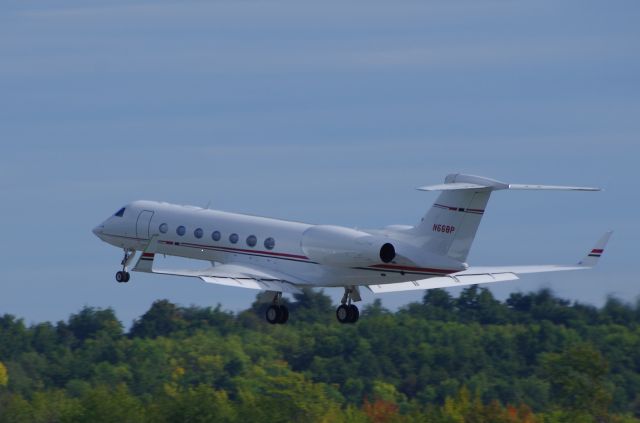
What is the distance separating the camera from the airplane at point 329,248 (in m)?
59.1

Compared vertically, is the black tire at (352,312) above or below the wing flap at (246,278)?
below

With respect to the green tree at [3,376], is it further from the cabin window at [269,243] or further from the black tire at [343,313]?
the black tire at [343,313]

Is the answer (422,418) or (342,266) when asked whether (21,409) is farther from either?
(342,266)

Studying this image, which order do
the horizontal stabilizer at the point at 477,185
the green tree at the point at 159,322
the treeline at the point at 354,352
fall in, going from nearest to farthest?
1. the horizontal stabilizer at the point at 477,185
2. the treeline at the point at 354,352
3. the green tree at the point at 159,322

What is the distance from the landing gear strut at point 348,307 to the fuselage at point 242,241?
3.95 ft

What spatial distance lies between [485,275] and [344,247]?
7279 mm

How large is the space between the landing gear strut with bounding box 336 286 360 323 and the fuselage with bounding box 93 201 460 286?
1.20m

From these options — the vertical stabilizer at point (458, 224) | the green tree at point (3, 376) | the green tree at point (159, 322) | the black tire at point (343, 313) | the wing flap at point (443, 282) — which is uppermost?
the green tree at point (159, 322)

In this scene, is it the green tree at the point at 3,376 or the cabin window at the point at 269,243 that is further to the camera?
the green tree at the point at 3,376

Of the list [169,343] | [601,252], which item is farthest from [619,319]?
[601,252]

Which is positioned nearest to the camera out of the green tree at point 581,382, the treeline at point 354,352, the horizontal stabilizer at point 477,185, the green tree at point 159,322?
the horizontal stabilizer at point 477,185

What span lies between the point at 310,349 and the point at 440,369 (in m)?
12.4

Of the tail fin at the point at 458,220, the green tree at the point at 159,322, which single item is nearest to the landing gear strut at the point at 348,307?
the tail fin at the point at 458,220

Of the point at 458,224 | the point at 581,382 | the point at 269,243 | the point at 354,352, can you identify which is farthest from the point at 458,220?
the point at 354,352
